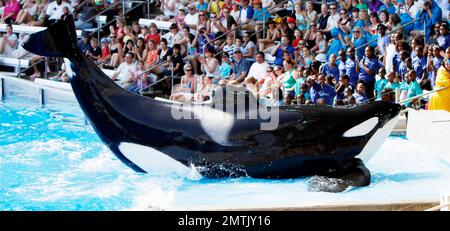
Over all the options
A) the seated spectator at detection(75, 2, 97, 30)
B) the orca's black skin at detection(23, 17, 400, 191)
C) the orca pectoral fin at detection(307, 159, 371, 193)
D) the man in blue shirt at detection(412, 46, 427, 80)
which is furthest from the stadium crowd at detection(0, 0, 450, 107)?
the orca pectoral fin at detection(307, 159, 371, 193)

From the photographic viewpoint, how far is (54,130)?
51.5 ft

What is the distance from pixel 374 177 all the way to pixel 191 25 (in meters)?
8.76

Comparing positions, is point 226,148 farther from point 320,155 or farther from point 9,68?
point 9,68

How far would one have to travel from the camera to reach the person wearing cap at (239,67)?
17.2 metres

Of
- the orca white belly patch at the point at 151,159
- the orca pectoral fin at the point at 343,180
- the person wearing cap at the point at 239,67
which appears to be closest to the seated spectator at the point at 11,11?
the person wearing cap at the point at 239,67

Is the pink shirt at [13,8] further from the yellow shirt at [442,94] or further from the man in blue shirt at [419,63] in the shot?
the yellow shirt at [442,94]

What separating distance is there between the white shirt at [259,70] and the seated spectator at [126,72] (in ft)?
8.46

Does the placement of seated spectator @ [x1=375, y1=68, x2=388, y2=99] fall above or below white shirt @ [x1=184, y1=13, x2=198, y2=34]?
below

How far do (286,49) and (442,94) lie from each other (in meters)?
4.06

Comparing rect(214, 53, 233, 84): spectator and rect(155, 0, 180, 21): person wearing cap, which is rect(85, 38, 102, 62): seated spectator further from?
rect(214, 53, 233, 84): spectator

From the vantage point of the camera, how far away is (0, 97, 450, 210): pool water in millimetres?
10492

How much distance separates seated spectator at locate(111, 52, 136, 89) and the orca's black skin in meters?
6.33
